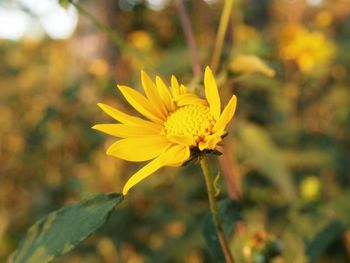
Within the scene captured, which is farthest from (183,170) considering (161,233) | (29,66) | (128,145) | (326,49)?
(29,66)

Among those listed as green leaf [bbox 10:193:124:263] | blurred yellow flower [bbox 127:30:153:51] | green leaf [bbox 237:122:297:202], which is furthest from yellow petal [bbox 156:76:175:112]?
blurred yellow flower [bbox 127:30:153:51]

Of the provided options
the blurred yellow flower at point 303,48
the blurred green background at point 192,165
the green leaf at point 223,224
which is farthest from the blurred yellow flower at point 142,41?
the green leaf at point 223,224

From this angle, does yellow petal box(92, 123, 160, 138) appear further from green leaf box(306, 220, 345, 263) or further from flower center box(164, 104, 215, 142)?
green leaf box(306, 220, 345, 263)

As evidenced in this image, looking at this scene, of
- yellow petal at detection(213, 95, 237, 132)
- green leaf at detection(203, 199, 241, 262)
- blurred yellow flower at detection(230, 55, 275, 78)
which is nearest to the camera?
yellow petal at detection(213, 95, 237, 132)

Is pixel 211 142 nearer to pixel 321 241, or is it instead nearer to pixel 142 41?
pixel 321 241

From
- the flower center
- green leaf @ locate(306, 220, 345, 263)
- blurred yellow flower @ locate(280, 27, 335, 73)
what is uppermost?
blurred yellow flower @ locate(280, 27, 335, 73)

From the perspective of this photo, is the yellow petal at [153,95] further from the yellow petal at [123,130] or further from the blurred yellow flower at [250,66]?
the blurred yellow flower at [250,66]

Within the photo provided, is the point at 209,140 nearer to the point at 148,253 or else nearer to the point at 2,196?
the point at 148,253
